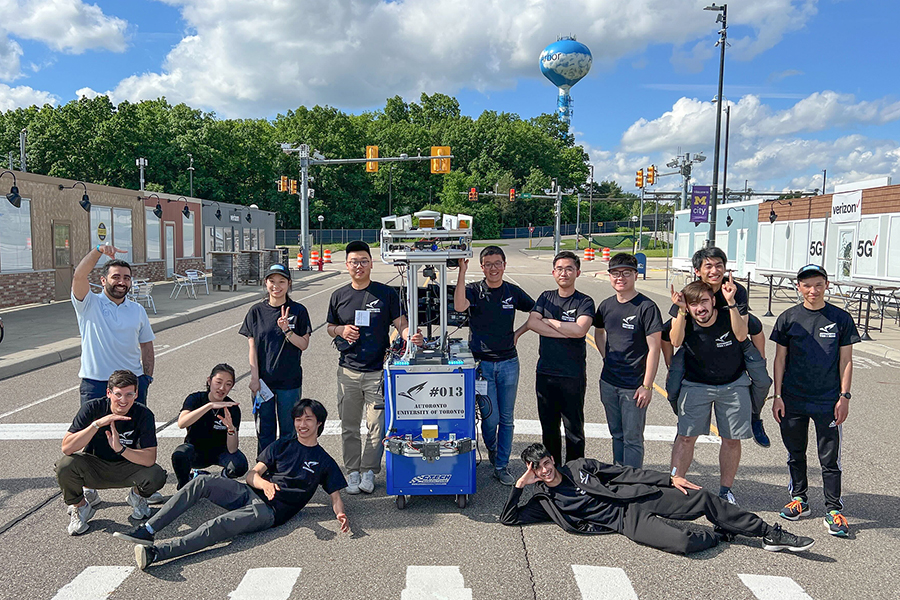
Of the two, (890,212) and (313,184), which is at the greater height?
(313,184)

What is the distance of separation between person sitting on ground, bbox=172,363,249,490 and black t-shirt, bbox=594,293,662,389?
2.98m

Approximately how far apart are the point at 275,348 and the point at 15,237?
15.3 meters

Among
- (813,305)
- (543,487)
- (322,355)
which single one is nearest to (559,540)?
(543,487)

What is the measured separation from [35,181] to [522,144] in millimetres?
78855

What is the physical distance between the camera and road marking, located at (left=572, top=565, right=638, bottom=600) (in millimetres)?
3628

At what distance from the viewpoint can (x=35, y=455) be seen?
5957 mm

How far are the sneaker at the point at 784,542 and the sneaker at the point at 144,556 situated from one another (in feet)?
12.4

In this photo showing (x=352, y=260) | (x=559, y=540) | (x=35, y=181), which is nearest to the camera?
(x=559, y=540)

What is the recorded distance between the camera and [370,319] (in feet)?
17.3

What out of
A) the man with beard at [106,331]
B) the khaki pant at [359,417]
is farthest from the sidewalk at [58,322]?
Result: the khaki pant at [359,417]

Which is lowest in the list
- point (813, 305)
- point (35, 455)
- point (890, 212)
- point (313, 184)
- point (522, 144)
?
point (35, 455)

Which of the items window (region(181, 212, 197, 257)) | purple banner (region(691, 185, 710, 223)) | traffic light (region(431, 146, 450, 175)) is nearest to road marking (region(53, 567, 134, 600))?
purple banner (region(691, 185, 710, 223))

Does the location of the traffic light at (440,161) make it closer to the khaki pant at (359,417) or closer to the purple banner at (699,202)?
the purple banner at (699,202)

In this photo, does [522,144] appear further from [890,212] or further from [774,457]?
[774,457]
